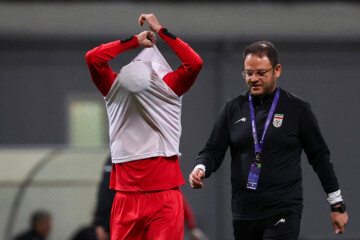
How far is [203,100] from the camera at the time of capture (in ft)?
50.4

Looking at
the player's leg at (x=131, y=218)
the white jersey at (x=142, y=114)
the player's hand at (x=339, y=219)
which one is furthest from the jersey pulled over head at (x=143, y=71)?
the player's hand at (x=339, y=219)

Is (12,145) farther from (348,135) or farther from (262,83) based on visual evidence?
(262,83)

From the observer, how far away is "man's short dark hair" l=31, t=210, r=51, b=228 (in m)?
10.1

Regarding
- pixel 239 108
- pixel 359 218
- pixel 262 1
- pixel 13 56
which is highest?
pixel 262 1

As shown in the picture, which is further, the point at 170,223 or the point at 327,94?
the point at 327,94

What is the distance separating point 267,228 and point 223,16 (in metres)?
11.2

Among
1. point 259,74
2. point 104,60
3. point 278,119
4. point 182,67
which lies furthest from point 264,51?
point 104,60

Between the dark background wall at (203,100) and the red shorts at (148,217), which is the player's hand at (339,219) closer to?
the red shorts at (148,217)

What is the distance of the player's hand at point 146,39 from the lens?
448 centimetres

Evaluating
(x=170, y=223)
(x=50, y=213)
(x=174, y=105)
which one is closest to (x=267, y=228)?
(x=170, y=223)

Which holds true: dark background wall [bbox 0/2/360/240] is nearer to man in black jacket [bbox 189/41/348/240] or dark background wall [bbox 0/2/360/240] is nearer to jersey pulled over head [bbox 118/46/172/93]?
man in black jacket [bbox 189/41/348/240]

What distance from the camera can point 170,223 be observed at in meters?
4.30

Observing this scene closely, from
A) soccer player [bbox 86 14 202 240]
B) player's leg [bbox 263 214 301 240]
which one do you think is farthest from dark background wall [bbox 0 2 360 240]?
soccer player [bbox 86 14 202 240]

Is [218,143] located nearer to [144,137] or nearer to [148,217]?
[144,137]
